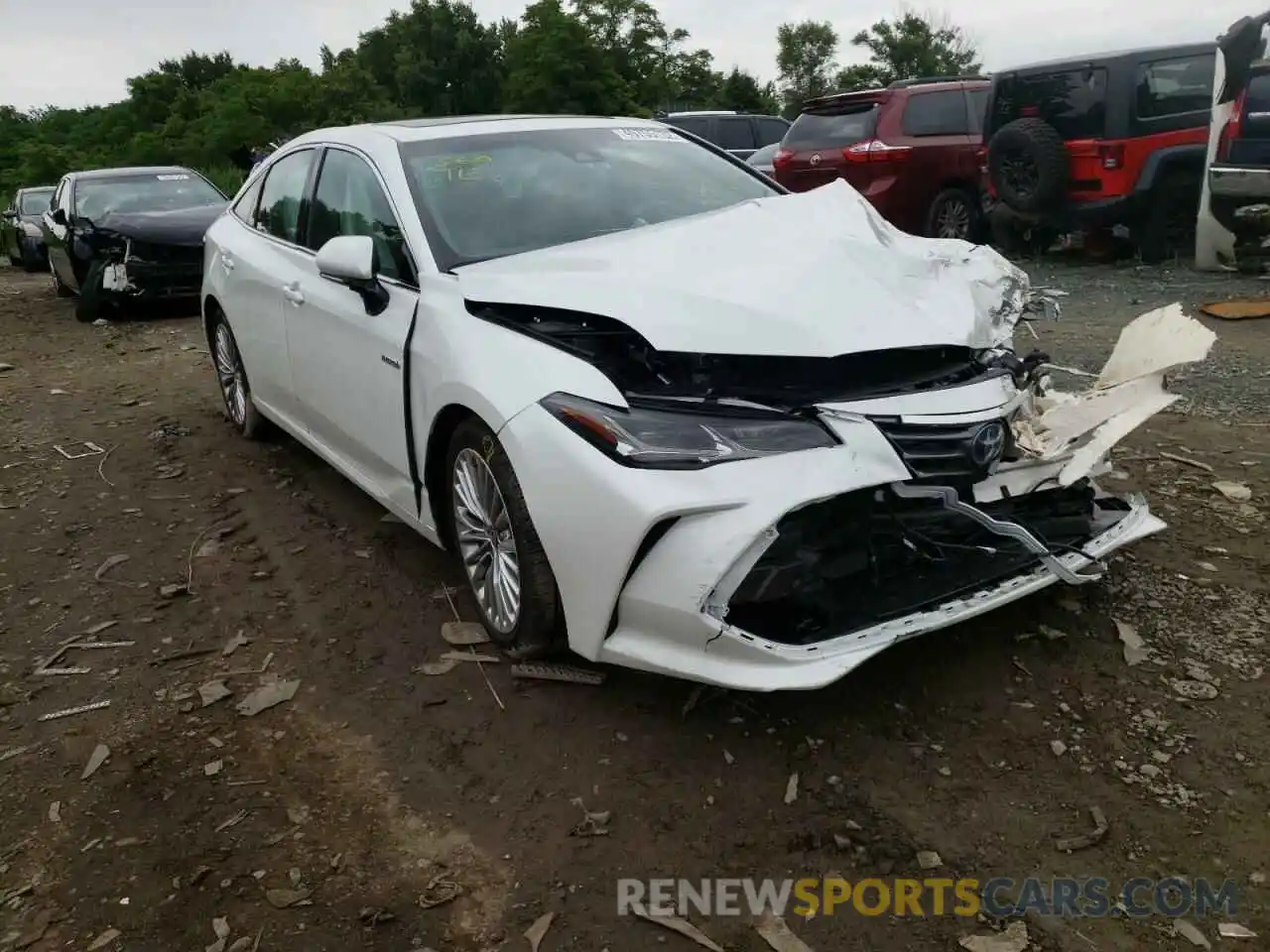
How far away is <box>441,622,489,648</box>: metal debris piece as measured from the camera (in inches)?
144

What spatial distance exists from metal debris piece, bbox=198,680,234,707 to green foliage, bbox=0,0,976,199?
38.6m

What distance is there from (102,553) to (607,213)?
2.69 m

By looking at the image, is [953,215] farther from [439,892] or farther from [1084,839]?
[439,892]

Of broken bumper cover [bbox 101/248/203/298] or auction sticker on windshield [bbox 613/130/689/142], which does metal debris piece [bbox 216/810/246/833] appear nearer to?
auction sticker on windshield [bbox 613/130/689/142]

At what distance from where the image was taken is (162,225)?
36.3 ft

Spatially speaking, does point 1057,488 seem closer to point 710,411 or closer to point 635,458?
point 710,411

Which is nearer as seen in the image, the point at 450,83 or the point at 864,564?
the point at 864,564

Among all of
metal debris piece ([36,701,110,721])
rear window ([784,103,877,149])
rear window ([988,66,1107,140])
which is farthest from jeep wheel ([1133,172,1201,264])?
metal debris piece ([36,701,110,721])

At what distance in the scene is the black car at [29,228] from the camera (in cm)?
1961

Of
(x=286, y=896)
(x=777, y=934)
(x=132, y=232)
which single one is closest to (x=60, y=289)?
(x=132, y=232)

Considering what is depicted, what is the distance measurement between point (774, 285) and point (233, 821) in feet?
6.89

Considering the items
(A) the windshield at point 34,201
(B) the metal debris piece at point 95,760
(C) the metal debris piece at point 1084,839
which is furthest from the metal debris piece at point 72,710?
(A) the windshield at point 34,201

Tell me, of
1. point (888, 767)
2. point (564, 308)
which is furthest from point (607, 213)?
point (888, 767)

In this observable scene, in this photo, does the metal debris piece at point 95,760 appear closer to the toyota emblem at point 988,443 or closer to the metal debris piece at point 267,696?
the metal debris piece at point 267,696
